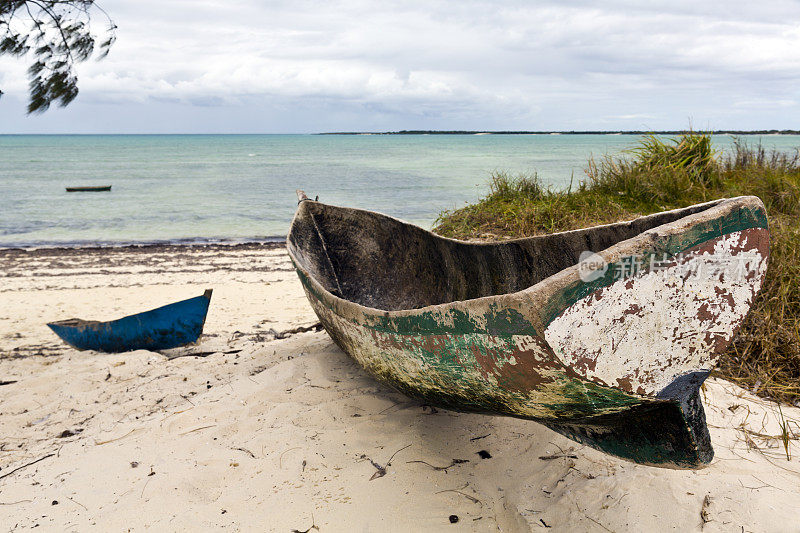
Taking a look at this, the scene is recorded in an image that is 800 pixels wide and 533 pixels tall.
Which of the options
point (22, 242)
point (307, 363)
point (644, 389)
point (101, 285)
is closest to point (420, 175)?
point (22, 242)

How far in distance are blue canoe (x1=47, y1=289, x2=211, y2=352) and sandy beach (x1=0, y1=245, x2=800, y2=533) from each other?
0.40 metres

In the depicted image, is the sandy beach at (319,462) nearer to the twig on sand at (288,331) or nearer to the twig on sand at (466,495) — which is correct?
the twig on sand at (466,495)

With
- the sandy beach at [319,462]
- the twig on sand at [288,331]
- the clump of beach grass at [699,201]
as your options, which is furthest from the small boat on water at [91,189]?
the sandy beach at [319,462]

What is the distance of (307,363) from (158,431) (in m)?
0.95

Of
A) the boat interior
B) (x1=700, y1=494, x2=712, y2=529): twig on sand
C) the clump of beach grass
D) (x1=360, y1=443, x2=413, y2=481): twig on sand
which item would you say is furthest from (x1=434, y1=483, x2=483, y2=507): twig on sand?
the clump of beach grass

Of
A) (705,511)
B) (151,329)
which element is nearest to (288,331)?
(151,329)

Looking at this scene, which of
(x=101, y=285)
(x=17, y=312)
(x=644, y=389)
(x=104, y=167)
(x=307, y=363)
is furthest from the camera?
(x=104, y=167)

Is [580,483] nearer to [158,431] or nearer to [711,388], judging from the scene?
[711,388]

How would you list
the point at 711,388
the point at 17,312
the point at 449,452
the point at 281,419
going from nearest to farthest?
the point at 449,452 < the point at 281,419 < the point at 711,388 < the point at 17,312

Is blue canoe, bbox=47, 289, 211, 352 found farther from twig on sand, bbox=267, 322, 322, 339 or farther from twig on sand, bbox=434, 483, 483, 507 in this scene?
twig on sand, bbox=434, 483, 483, 507

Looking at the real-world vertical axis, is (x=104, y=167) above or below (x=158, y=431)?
above

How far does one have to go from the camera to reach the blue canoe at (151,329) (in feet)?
14.1

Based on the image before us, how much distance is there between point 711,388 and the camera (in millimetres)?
2969

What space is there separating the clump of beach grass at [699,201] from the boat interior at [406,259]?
4.29ft
